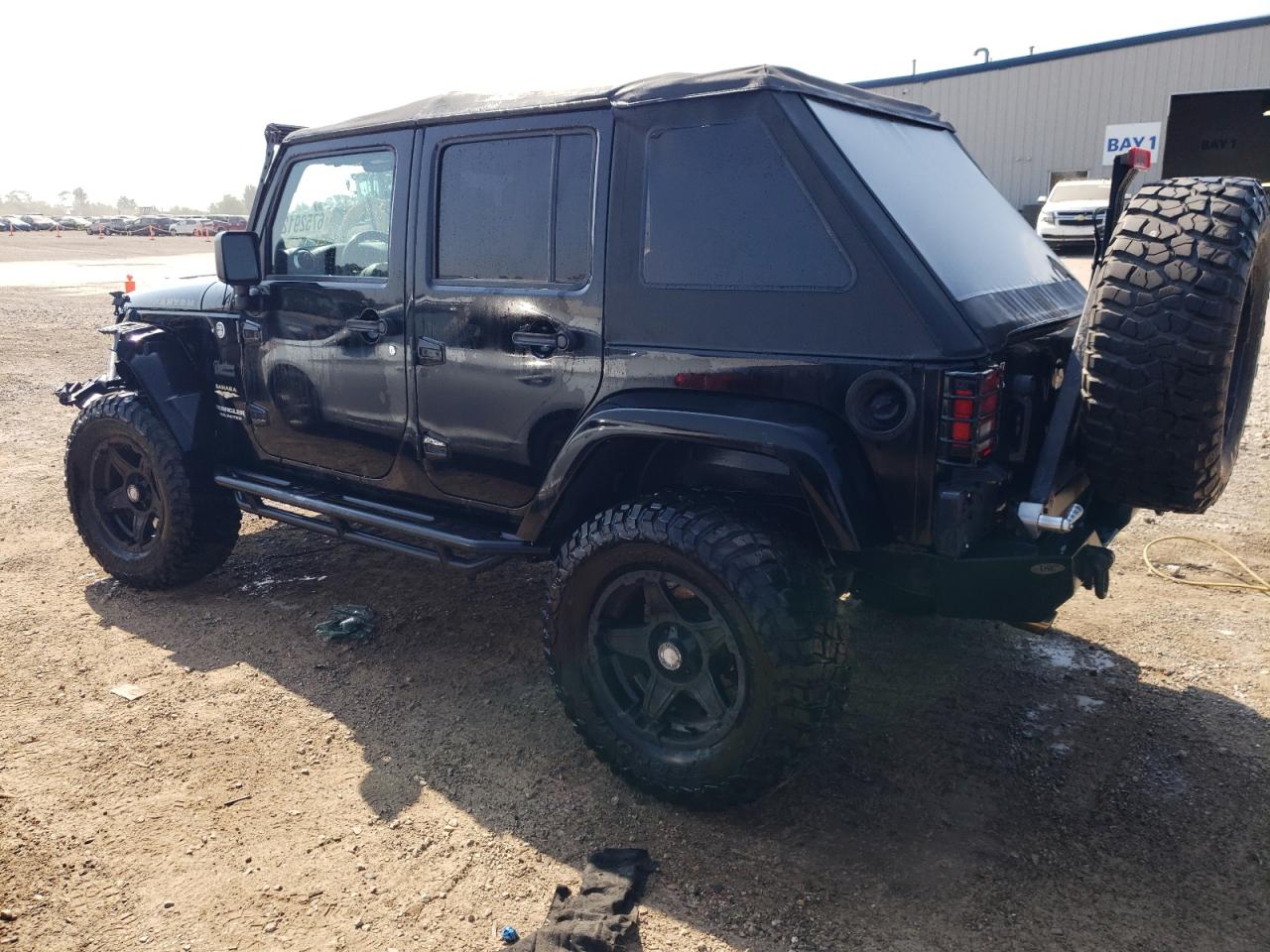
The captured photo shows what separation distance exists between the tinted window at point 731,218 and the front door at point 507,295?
0.22 m

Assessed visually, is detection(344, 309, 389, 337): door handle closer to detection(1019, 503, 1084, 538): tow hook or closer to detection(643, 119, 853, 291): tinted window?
detection(643, 119, 853, 291): tinted window

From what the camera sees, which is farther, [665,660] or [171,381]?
[171,381]

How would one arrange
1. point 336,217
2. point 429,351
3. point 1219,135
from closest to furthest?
point 429,351 < point 336,217 < point 1219,135

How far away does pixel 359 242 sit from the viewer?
383 cm

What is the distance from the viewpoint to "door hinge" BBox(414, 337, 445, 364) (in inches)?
138

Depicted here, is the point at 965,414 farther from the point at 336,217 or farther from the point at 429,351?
the point at 336,217

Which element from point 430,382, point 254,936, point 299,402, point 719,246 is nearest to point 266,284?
point 299,402

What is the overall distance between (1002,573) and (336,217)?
2880 mm

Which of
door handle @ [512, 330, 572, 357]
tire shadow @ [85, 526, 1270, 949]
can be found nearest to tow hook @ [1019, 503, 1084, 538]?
tire shadow @ [85, 526, 1270, 949]

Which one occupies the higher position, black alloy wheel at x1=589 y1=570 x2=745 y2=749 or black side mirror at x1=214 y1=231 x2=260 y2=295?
black side mirror at x1=214 y1=231 x2=260 y2=295

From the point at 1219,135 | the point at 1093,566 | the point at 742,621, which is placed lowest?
the point at 742,621

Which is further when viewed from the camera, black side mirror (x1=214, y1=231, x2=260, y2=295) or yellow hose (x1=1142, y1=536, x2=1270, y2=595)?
yellow hose (x1=1142, y1=536, x2=1270, y2=595)

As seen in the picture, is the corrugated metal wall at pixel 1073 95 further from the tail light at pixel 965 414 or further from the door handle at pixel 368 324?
the tail light at pixel 965 414

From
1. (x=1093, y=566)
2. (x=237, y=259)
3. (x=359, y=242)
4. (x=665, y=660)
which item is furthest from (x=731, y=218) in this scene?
(x=237, y=259)
